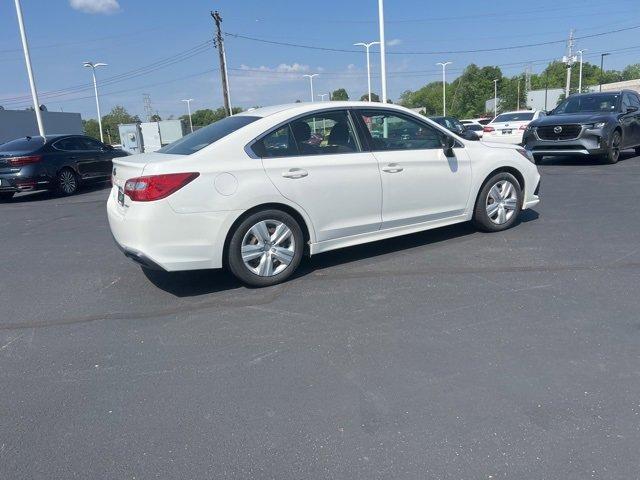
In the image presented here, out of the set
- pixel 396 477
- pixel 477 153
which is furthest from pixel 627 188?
pixel 396 477

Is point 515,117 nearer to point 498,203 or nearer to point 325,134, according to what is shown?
point 498,203

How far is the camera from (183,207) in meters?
4.35

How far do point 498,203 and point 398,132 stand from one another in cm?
163

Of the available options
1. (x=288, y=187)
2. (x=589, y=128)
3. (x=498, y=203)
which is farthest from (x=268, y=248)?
(x=589, y=128)

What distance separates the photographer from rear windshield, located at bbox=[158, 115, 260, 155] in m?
4.77

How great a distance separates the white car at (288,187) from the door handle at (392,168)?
0.02 m

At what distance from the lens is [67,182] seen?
1266 cm

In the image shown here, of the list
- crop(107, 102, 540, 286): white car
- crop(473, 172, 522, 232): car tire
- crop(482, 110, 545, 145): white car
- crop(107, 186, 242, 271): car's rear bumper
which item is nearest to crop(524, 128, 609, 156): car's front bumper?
crop(482, 110, 545, 145): white car

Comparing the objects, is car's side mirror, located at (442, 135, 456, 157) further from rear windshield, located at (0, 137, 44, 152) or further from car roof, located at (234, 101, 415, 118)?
rear windshield, located at (0, 137, 44, 152)

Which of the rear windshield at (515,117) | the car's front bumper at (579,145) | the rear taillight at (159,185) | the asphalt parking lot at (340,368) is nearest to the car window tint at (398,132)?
the asphalt parking lot at (340,368)

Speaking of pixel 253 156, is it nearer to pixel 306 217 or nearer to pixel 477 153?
pixel 306 217

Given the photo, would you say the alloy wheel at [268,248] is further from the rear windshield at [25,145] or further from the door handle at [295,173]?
the rear windshield at [25,145]

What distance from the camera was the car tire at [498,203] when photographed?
20.1 feet

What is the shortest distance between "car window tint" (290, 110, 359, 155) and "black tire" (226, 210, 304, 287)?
27.4 inches
